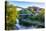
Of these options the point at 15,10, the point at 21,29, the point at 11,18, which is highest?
the point at 15,10

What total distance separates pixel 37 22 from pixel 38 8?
22 centimetres

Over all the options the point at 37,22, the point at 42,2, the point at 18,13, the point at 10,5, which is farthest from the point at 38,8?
the point at 10,5

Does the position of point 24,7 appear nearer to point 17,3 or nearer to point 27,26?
point 17,3

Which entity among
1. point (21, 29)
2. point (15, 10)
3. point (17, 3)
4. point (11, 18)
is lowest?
point (21, 29)

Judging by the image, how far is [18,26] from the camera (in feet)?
4.10

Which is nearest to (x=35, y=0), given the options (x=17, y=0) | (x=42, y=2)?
(x=42, y=2)

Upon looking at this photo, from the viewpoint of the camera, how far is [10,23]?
1.23 meters

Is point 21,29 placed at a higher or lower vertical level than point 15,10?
lower

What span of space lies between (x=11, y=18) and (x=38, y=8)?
1.45ft

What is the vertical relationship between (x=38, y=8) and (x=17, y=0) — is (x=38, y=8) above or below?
below

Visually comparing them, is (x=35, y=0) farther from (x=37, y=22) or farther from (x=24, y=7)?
(x=37, y=22)

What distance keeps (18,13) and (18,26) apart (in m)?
0.19

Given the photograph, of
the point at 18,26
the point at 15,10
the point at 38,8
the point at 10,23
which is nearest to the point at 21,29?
the point at 18,26

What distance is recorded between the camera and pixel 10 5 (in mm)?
1244
